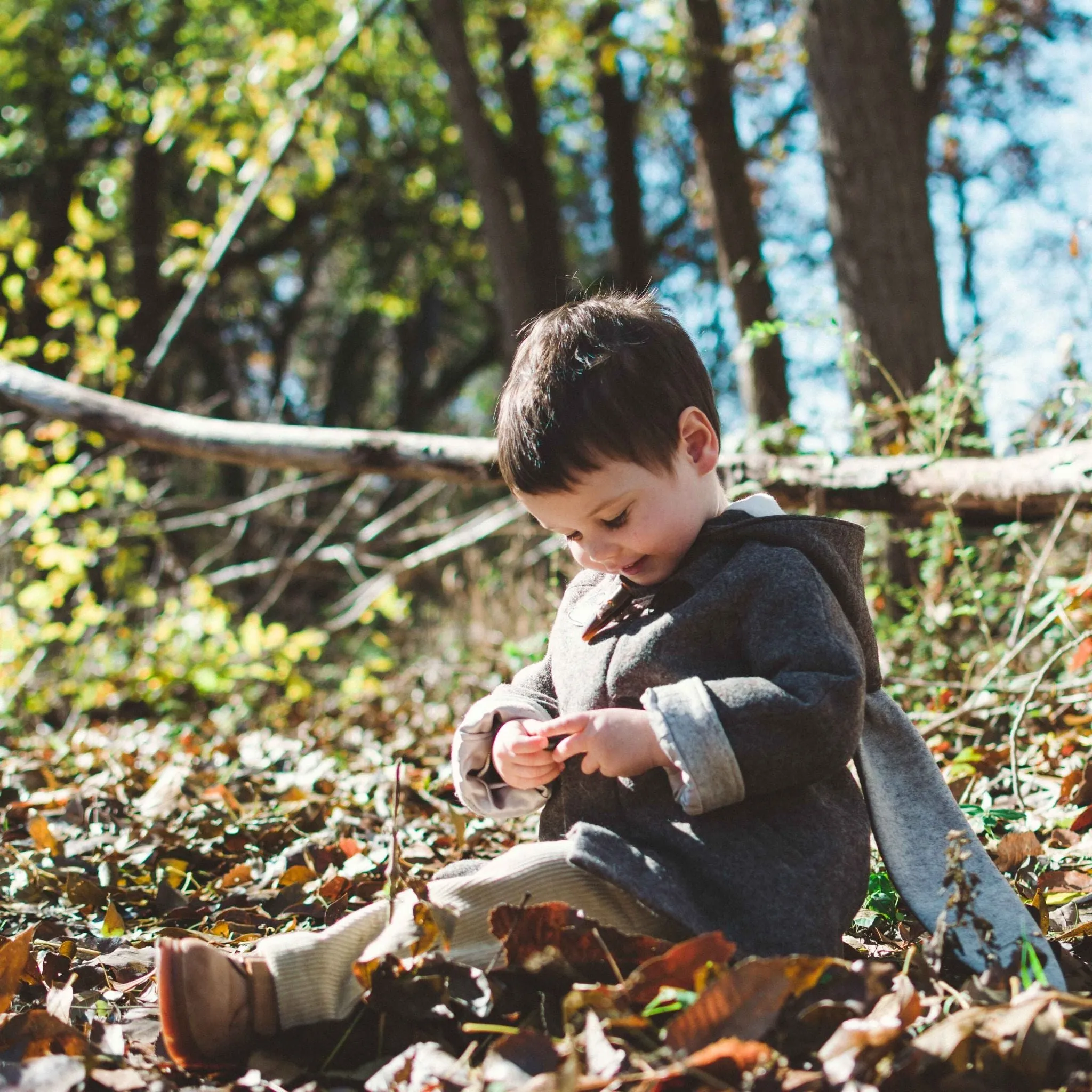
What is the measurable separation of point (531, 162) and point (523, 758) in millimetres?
8627

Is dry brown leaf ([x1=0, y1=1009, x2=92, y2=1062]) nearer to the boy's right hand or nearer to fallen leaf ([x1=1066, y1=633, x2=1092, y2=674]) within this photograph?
the boy's right hand

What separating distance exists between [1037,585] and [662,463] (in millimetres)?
2136

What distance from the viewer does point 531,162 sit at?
9.41 meters

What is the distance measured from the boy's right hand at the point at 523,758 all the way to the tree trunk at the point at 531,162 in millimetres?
7153

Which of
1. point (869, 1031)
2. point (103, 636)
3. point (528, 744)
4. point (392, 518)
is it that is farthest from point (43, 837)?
point (103, 636)

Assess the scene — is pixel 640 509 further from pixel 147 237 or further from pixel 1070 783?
pixel 147 237

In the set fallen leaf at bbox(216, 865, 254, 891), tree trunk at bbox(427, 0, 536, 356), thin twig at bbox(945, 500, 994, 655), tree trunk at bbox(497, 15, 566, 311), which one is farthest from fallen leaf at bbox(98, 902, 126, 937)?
tree trunk at bbox(497, 15, 566, 311)

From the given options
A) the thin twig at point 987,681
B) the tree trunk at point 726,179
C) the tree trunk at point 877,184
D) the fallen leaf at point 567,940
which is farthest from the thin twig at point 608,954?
the tree trunk at point 726,179

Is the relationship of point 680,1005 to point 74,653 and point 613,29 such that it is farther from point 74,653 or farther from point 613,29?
point 613,29

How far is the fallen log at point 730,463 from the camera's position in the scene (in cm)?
291

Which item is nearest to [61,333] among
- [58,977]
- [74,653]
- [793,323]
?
[74,653]

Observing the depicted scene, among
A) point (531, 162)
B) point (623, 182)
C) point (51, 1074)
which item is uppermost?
point (531, 162)

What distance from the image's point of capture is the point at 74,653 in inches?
228

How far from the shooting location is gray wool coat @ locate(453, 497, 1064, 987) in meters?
1.46
